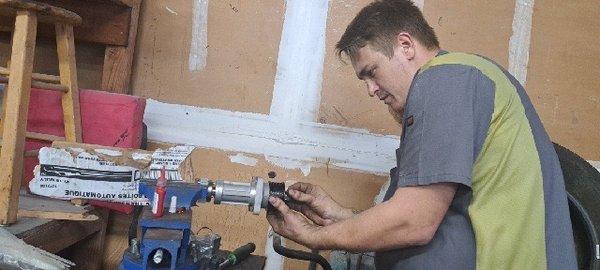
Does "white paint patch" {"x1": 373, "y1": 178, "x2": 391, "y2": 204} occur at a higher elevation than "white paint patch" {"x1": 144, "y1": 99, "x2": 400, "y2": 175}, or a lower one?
lower

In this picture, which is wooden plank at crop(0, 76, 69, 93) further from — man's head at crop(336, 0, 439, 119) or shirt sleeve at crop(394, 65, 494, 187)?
shirt sleeve at crop(394, 65, 494, 187)

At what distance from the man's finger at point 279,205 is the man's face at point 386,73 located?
39 cm

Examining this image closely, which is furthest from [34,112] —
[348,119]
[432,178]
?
[432,178]

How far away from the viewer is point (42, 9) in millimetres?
1345

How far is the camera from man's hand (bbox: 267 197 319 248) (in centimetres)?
115

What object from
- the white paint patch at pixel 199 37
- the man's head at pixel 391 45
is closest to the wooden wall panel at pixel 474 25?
the man's head at pixel 391 45

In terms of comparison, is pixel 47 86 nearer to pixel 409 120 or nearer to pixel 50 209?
pixel 50 209

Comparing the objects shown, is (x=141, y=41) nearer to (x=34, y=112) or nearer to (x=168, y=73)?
(x=168, y=73)

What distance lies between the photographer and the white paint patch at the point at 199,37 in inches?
76.5

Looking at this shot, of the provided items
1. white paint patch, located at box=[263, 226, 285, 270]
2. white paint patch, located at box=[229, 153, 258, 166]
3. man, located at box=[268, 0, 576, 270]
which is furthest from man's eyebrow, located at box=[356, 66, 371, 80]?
white paint patch, located at box=[263, 226, 285, 270]

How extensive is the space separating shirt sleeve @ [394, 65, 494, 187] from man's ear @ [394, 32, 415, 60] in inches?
7.7

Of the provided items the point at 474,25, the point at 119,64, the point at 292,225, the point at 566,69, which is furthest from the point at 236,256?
the point at 566,69

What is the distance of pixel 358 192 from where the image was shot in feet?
6.43

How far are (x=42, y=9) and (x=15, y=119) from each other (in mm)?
308
